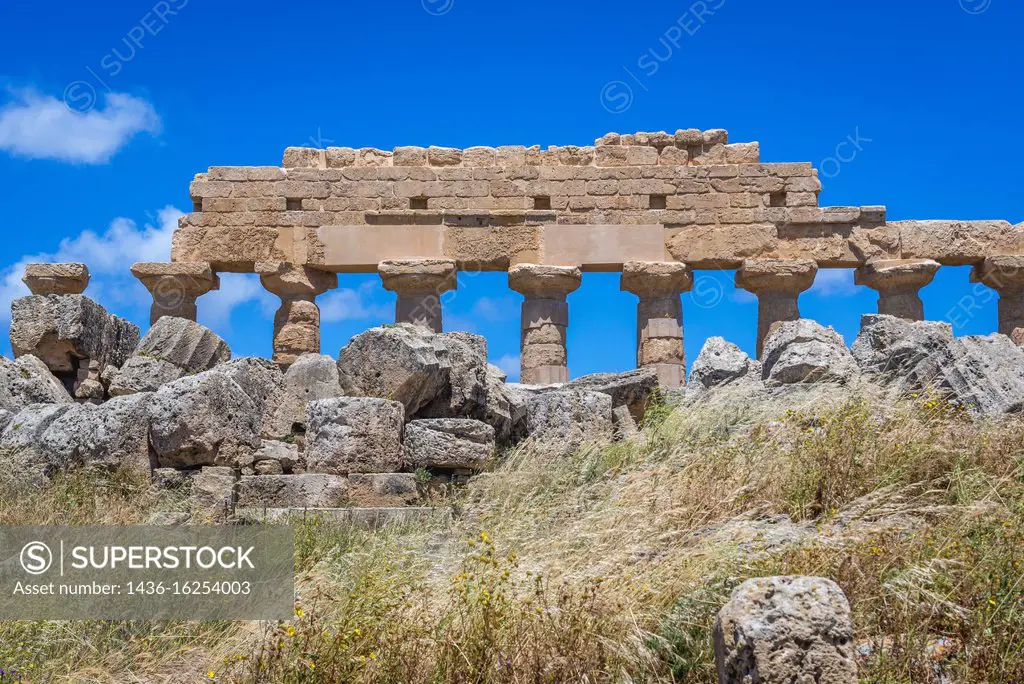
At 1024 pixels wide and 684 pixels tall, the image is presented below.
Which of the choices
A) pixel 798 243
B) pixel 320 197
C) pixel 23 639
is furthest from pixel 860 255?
pixel 23 639

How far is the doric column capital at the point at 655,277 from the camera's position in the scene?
16484 millimetres

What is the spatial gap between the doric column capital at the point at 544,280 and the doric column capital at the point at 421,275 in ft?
3.14

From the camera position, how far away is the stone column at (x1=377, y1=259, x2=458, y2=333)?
54.4 ft

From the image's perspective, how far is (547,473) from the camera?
24.7 ft

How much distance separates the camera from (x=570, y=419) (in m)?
8.97

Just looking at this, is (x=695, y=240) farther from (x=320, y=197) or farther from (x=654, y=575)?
(x=654, y=575)

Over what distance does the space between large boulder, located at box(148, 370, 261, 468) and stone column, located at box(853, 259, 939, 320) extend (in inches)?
453

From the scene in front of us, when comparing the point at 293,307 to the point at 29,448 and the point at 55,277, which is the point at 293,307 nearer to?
the point at 55,277

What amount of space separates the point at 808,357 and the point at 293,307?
31.2ft

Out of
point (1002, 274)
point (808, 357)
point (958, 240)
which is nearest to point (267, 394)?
point (808, 357)

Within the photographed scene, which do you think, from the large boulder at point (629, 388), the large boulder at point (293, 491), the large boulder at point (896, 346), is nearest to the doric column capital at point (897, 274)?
the large boulder at point (896, 346)

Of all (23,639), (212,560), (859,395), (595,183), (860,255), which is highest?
(595,183)

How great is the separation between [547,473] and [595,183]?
10.2 metres

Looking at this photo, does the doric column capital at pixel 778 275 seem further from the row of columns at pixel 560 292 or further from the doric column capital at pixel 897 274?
the doric column capital at pixel 897 274
